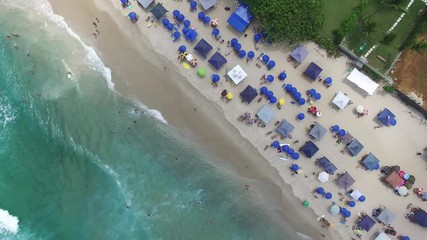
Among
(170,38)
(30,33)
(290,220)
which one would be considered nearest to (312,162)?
(290,220)

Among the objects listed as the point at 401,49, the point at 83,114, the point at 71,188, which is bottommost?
the point at 71,188

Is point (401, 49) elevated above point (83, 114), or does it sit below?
above

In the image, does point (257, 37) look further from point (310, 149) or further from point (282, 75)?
point (310, 149)

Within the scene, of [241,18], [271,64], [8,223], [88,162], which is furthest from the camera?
[271,64]

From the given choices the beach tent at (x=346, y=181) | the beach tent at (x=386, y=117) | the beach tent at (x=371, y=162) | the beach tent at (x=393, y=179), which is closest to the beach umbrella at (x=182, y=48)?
the beach tent at (x=346, y=181)

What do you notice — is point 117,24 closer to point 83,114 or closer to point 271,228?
point 83,114

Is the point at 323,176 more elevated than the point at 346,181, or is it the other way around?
the point at 346,181

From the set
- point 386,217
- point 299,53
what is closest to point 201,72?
point 299,53
